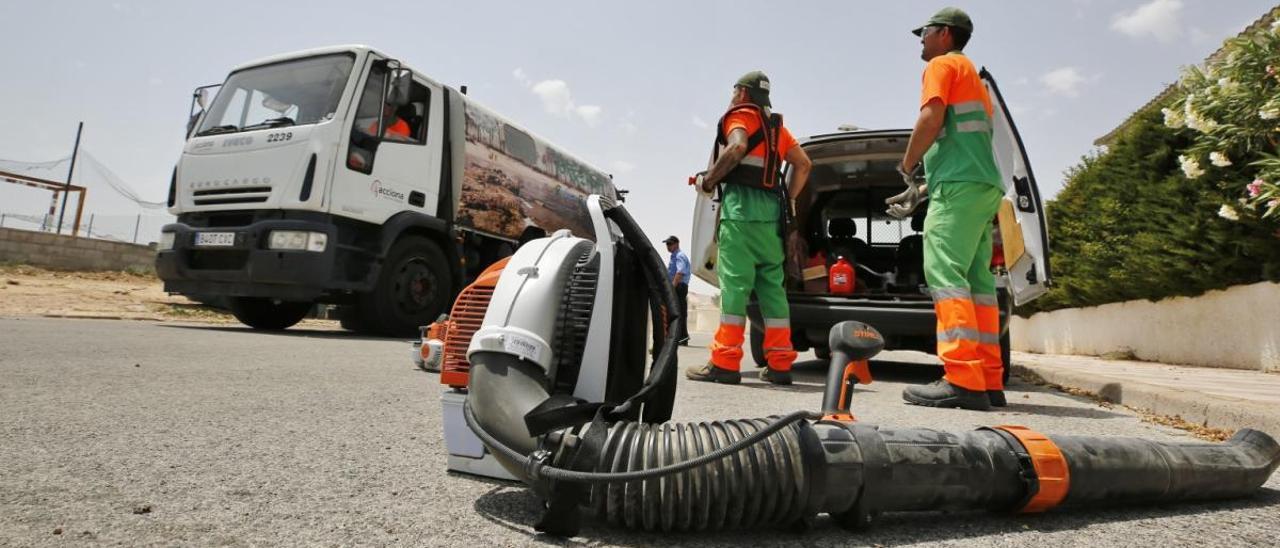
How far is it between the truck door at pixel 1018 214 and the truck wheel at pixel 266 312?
746 centimetres

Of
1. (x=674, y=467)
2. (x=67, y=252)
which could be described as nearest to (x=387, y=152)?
(x=674, y=467)

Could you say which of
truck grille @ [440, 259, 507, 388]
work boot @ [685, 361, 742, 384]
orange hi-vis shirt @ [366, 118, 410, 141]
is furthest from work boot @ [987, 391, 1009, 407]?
orange hi-vis shirt @ [366, 118, 410, 141]

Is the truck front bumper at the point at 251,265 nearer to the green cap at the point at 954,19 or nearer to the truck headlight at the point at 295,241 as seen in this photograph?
the truck headlight at the point at 295,241

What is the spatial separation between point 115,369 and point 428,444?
2.33m

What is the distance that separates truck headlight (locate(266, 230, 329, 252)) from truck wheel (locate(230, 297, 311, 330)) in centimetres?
201

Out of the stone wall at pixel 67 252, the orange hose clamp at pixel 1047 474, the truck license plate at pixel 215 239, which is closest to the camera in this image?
the orange hose clamp at pixel 1047 474

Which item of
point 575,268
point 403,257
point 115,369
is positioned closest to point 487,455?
point 575,268

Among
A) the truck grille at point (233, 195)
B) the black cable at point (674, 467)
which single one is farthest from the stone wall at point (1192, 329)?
the truck grille at point (233, 195)

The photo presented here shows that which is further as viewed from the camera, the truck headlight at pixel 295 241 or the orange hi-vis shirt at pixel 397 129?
the orange hi-vis shirt at pixel 397 129

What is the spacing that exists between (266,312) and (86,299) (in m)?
4.39

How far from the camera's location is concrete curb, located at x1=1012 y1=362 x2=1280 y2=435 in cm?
271

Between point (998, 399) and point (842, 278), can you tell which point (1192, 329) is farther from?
point (998, 399)

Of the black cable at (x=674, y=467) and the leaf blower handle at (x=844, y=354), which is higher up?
the leaf blower handle at (x=844, y=354)

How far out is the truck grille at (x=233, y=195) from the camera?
670 centimetres
